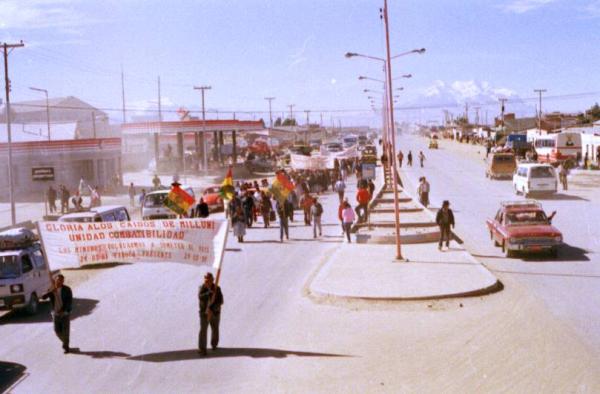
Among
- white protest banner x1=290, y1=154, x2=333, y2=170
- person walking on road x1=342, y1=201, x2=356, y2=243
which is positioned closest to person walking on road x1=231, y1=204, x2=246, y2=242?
person walking on road x1=342, y1=201, x2=356, y2=243

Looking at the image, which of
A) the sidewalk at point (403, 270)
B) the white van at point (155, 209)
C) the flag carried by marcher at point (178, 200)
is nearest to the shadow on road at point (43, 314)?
the sidewalk at point (403, 270)

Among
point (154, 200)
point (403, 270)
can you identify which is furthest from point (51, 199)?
point (403, 270)

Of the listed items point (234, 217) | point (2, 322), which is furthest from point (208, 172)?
point (2, 322)

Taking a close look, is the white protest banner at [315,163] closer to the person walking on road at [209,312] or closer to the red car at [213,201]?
the red car at [213,201]

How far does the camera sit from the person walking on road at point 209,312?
13086 mm

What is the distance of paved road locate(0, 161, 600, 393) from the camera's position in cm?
1151

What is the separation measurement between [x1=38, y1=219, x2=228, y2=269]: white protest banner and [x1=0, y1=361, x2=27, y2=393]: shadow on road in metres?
2.03

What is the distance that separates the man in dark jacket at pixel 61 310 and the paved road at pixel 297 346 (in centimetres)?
33

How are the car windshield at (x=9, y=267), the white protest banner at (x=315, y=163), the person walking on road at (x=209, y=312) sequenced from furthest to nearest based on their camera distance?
the white protest banner at (x=315, y=163) → the car windshield at (x=9, y=267) → the person walking on road at (x=209, y=312)

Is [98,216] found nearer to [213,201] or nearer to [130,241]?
[130,241]

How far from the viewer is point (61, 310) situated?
13.8 m

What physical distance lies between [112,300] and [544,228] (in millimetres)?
11859

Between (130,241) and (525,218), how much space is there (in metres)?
13.0

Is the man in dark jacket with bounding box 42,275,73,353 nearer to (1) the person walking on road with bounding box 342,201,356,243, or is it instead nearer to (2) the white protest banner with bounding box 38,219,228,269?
(2) the white protest banner with bounding box 38,219,228,269
